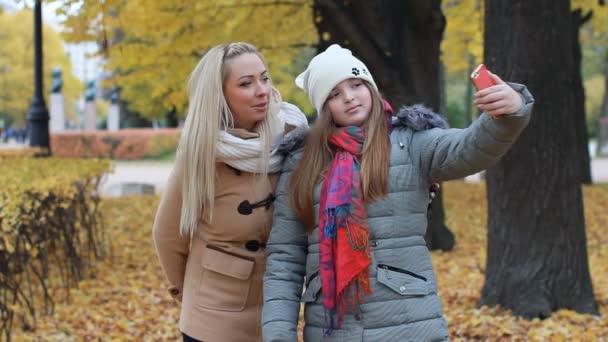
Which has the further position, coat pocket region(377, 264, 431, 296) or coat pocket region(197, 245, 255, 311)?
coat pocket region(197, 245, 255, 311)

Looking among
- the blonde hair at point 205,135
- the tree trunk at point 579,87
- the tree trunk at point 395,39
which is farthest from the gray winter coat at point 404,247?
the tree trunk at point 579,87

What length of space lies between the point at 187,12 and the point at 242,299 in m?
7.31

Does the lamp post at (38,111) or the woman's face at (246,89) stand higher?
the lamp post at (38,111)

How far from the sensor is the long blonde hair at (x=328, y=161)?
8.10 feet

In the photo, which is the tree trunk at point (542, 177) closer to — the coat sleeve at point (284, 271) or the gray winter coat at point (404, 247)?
the gray winter coat at point (404, 247)

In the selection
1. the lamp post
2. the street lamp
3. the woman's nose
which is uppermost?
the street lamp

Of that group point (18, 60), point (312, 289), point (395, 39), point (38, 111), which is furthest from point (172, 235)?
point (18, 60)

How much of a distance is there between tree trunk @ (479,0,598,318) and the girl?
336cm

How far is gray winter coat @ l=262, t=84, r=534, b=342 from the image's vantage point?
2.46 m

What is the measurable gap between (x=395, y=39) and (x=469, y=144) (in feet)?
20.4

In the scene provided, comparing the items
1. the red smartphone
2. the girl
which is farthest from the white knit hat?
the red smartphone

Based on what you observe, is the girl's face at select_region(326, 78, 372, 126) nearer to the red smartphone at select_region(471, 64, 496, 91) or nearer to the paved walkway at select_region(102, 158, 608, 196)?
the red smartphone at select_region(471, 64, 496, 91)

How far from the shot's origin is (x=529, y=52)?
5699mm

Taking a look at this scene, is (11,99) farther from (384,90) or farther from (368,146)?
(368,146)
